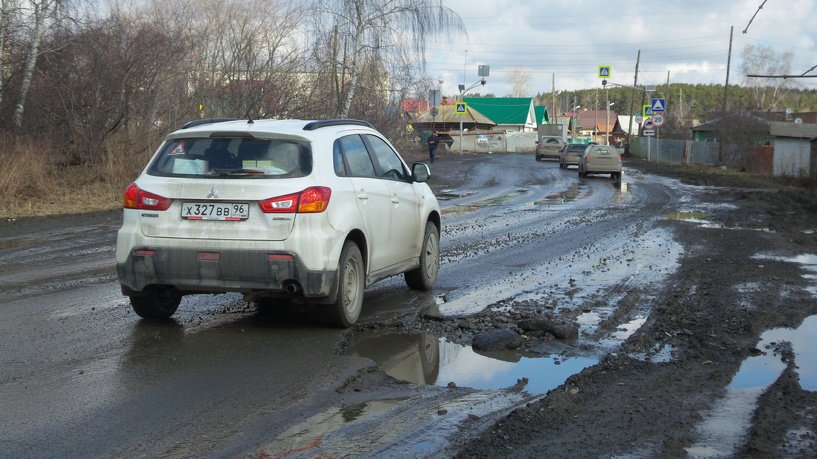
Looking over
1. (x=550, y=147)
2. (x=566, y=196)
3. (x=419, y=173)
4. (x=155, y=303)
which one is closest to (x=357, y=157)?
(x=419, y=173)

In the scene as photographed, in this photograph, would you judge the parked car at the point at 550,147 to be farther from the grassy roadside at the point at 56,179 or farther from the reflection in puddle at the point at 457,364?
the reflection in puddle at the point at 457,364

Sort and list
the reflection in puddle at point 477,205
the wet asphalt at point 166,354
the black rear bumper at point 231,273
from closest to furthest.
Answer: the wet asphalt at point 166,354
the black rear bumper at point 231,273
the reflection in puddle at point 477,205

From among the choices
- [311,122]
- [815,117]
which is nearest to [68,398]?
[311,122]

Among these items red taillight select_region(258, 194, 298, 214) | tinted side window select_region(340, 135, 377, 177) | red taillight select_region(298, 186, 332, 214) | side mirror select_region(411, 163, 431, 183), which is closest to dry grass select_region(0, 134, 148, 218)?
side mirror select_region(411, 163, 431, 183)

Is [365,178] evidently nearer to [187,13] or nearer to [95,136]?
[95,136]

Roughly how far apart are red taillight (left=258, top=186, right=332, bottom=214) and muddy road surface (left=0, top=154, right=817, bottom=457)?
1.04m

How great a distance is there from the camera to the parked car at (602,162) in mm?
33844

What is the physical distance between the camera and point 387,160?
324 inches

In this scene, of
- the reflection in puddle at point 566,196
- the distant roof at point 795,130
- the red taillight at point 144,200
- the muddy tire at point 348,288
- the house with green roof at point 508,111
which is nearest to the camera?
the red taillight at point 144,200

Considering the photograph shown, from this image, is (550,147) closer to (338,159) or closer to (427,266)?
(427,266)

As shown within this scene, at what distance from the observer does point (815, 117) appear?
81.9m

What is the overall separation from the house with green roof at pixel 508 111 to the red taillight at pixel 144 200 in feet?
317

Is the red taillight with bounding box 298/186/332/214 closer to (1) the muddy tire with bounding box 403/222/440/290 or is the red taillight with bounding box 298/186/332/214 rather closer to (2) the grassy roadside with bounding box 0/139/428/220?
(1) the muddy tire with bounding box 403/222/440/290

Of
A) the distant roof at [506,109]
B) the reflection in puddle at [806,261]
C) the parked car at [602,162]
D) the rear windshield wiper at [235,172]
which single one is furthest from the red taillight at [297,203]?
the distant roof at [506,109]
